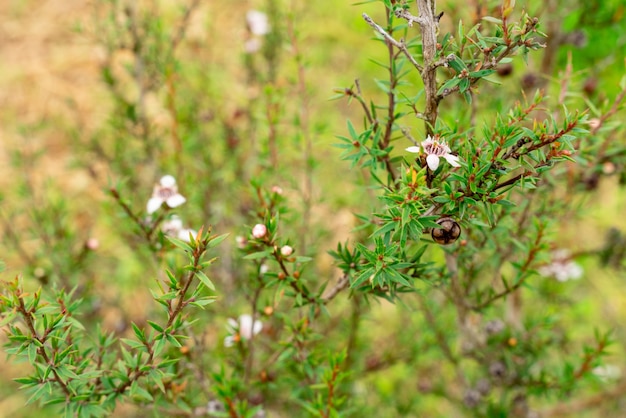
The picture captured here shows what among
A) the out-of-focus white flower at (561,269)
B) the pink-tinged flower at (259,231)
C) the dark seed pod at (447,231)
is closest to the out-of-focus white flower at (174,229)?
the pink-tinged flower at (259,231)

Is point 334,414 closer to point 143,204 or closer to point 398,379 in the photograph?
point 143,204

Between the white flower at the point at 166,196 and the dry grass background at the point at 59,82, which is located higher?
the dry grass background at the point at 59,82

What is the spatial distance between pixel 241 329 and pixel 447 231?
106cm

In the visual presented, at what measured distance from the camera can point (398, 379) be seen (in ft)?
11.9

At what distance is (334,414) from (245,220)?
136 cm

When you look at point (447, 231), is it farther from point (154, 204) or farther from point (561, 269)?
point (561, 269)

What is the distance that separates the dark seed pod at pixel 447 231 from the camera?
121cm

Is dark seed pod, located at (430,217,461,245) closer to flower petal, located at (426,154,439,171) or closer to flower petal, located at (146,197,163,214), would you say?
flower petal, located at (426,154,439,171)

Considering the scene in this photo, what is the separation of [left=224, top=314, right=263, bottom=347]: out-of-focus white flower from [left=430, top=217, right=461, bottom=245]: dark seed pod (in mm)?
787

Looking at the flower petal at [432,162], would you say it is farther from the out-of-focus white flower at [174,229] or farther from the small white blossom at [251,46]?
the small white blossom at [251,46]

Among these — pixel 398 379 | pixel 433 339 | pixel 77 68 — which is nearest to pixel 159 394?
pixel 433 339

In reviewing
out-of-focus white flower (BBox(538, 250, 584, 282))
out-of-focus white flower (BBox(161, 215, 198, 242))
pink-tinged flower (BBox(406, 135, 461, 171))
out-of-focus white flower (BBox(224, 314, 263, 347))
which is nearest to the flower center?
pink-tinged flower (BBox(406, 135, 461, 171))

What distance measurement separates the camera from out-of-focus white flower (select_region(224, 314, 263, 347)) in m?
1.79

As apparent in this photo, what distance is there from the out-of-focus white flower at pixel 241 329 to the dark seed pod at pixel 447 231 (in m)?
0.79
